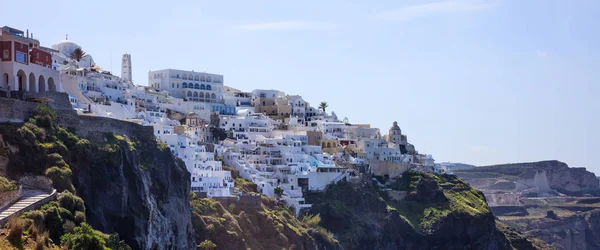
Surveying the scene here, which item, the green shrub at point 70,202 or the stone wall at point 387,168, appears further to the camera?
the stone wall at point 387,168

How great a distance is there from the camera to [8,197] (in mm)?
46000

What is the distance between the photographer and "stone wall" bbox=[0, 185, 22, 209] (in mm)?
45291

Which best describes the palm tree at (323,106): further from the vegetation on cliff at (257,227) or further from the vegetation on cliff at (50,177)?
the vegetation on cliff at (50,177)

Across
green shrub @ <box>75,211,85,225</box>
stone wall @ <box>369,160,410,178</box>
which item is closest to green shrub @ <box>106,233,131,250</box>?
green shrub @ <box>75,211,85,225</box>

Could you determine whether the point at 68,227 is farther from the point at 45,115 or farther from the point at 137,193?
the point at 137,193

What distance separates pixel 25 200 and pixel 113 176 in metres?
11.4

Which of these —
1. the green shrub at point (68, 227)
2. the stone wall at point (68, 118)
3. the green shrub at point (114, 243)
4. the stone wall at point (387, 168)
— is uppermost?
the stone wall at point (68, 118)

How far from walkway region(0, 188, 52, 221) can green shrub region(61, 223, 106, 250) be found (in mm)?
2474

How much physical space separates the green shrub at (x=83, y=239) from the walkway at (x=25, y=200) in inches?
97.4

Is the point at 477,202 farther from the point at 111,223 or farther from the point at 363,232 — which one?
the point at 111,223

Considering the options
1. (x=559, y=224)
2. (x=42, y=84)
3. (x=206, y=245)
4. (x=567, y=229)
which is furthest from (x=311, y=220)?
(x=567, y=229)

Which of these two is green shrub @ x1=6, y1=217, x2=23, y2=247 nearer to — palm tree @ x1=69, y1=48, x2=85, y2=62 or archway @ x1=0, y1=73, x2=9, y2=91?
archway @ x1=0, y1=73, x2=9, y2=91

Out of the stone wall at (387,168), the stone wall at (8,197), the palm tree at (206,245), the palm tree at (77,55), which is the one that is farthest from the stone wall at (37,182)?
the stone wall at (387,168)

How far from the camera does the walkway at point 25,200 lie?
146 ft
